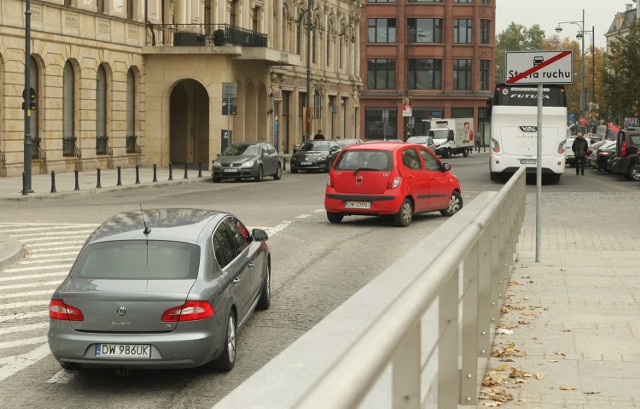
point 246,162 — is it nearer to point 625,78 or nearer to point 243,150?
point 243,150

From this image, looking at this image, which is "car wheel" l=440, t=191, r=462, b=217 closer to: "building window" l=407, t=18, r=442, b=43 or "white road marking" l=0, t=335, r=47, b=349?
"white road marking" l=0, t=335, r=47, b=349

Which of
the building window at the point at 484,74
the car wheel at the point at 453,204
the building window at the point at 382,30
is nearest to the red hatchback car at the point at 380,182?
the car wheel at the point at 453,204

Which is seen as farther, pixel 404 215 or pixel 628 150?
pixel 628 150

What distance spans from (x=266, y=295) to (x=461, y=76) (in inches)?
3695

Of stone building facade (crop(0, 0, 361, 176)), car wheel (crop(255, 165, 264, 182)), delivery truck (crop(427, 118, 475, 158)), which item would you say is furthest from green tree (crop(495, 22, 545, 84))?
car wheel (crop(255, 165, 264, 182))

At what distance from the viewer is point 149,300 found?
8586 millimetres

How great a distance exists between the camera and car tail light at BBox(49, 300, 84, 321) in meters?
8.63

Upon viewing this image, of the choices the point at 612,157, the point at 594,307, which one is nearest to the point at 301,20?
the point at 612,157

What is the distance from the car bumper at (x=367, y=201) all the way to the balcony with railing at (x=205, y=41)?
28.7 m

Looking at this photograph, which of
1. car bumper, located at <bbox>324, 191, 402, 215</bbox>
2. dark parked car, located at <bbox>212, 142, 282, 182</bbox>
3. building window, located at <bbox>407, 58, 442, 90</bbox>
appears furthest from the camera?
building window, located at <bbox>407, 58, 442, 90</bbox>

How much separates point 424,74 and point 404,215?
273 ft

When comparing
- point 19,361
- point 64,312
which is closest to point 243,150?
point 19,361

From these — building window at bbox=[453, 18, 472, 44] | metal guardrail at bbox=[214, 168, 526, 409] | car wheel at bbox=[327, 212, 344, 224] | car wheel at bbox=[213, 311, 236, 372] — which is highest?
building window at bbox=[453, 18, 472, 44]

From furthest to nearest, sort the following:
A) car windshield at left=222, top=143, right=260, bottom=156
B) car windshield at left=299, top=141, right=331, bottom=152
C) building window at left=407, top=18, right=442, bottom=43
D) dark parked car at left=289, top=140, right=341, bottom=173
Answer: building window at left=407, top=18, right=442, bottom=43 < car windshield at left=299, top=141, right=331, bottom=152 < dark parked car at left=289, top=140, right=341, bottom=173 < car windshield at left=222, top=143, right=260, bottom=156
